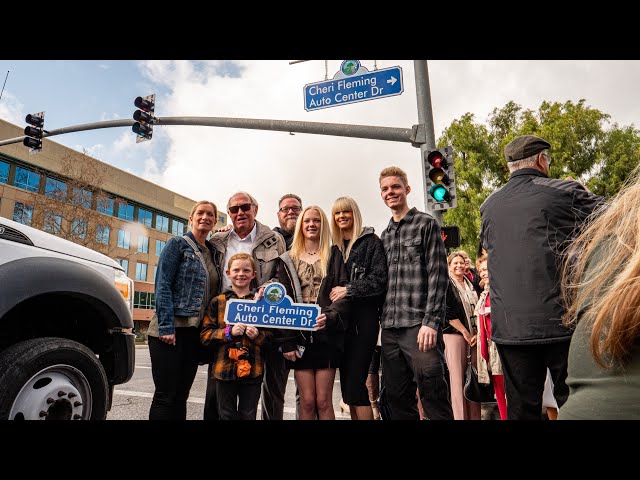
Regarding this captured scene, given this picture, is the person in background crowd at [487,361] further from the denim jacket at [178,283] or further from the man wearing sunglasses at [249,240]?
the denim jacket at [178,283]

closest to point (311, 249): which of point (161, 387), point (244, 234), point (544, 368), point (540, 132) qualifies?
point (244, 234)

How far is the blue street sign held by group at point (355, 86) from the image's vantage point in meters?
Answer: 6.75

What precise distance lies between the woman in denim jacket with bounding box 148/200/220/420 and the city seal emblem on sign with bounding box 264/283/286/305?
0.61m

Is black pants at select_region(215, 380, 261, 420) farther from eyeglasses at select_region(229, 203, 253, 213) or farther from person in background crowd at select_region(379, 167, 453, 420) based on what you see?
eyeglasses at select_region(229, 203, 253, 213)

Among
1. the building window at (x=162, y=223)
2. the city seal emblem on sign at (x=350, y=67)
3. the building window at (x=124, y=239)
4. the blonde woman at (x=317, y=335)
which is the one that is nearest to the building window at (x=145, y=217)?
the building window at (x=162, y=223)

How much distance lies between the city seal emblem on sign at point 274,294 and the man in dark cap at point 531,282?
1485 mm

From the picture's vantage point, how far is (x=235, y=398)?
3.59 metres

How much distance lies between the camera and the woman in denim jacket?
3.57 meters

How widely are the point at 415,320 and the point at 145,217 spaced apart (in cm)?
4724

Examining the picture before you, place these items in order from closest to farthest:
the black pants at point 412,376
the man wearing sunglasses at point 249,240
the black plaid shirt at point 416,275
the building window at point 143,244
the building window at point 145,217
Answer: the black pants at point 412,376, the black plaid shirt at point 416,275, the man wearing sunglasses at point 249,240, the building window at point 145,217, the building window at point 143,244

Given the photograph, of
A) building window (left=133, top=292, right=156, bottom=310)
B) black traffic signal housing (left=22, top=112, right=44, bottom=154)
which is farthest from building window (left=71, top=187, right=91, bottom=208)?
building window (left=133, top=292, right=156, bottom=310)
